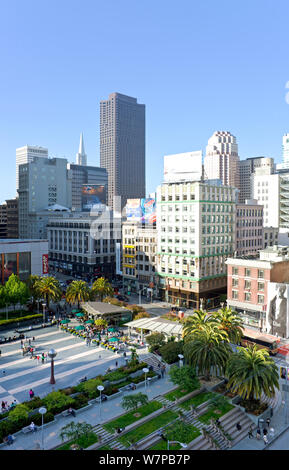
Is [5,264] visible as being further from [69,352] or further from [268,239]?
[268,239]

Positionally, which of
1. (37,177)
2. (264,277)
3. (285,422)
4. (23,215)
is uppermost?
(37,177)

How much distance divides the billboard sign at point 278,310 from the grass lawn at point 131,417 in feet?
121

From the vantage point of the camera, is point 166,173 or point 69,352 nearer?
point 69,352

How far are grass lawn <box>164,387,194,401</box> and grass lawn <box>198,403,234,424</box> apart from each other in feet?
13.2

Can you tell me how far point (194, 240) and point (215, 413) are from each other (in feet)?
180

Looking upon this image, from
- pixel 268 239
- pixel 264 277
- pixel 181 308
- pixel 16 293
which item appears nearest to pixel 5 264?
pixel 16 293

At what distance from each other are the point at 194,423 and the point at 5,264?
209 ft

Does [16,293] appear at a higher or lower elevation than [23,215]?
lower

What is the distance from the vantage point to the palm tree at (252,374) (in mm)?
43938

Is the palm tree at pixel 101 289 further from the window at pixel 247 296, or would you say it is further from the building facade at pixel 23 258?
the window at pixel 247 296

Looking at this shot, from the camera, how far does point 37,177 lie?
19650 cm

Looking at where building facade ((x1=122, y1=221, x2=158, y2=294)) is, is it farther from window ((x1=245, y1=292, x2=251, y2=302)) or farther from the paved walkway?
the paved walkway

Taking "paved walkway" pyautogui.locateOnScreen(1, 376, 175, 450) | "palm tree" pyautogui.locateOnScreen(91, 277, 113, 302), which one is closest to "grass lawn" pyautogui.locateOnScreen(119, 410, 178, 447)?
"paved walkway" pyautogui.locateOnScreen(1, 376, 175, 450)

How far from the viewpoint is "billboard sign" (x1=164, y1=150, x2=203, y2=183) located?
9962 cm
